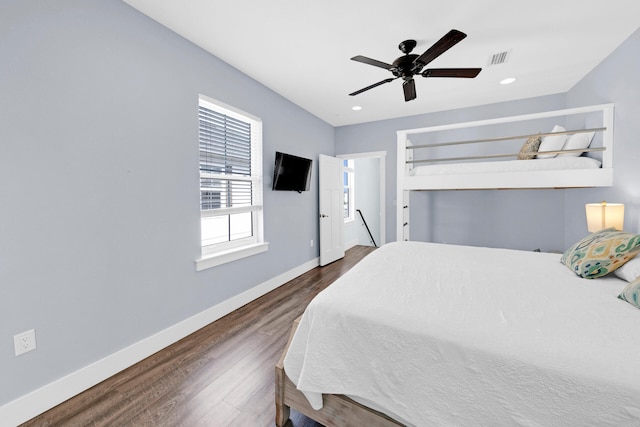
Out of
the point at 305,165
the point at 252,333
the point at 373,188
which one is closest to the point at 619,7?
the point at 305,165

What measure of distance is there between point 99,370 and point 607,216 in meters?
4.05

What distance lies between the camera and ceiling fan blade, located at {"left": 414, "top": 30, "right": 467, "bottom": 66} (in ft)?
5.38

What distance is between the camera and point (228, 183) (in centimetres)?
280

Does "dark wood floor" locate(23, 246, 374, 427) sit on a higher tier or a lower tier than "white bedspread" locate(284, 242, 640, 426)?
lower

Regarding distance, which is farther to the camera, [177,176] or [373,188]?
[373,188]

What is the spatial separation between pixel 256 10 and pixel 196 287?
2343 millimetres

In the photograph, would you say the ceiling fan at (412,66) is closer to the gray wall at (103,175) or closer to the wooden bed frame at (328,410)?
the gray wall at (103,175)

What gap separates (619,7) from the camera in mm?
1885

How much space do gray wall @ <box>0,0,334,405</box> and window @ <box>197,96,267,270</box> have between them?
0.50 feet

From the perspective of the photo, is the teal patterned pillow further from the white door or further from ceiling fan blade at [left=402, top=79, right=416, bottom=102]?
the white door

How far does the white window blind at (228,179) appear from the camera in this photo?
8.34ft

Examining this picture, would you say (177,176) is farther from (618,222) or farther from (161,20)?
(618,222)

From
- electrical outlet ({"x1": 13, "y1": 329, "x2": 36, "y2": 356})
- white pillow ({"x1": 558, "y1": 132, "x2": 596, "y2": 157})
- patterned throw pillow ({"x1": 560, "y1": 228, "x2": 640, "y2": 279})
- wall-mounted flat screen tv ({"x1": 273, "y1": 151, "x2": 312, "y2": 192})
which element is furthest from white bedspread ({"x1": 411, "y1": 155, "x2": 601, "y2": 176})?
electrical outlet ({"x1": 13, "y1": 329, "x2": 36, "y2": 356})

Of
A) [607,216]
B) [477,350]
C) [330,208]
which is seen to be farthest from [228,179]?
[607,216]
